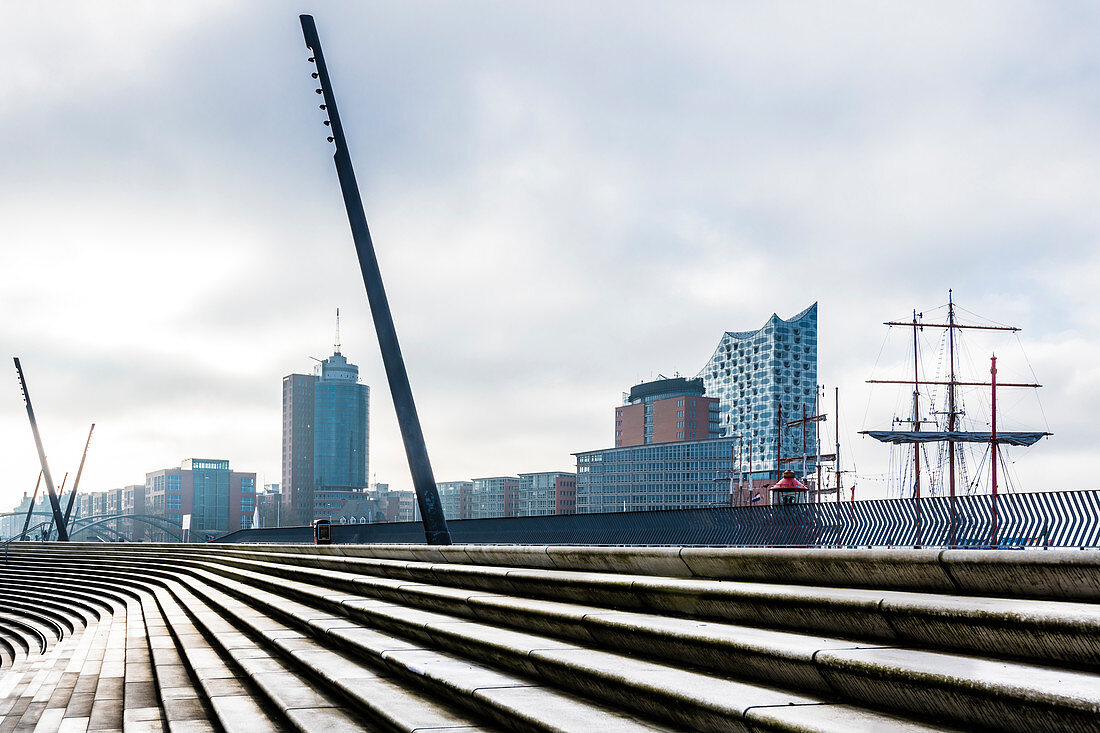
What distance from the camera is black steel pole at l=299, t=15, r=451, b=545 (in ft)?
47.4

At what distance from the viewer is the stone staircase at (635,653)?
335 centimetres

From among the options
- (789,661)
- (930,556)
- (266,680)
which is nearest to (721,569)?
(930,556)

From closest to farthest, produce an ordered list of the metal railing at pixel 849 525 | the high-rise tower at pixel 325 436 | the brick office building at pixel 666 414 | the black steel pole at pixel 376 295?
the metal railing at pixel 849 525, the black steel pole at pixel 376 295, the brick office building at pixel 666 414, the high-rise tower at pixel 325 436

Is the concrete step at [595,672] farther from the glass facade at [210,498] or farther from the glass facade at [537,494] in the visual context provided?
the glass facade at [210,498]

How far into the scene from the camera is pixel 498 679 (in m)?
5.12

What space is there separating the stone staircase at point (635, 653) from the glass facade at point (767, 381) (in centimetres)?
15960

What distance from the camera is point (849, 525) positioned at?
14117 millimetres

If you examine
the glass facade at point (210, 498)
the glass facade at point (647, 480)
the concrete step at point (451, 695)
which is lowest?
the glass facade at point (210, 498)

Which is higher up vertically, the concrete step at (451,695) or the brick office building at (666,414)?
the brick office building at (666,414)

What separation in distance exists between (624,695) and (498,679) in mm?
1082

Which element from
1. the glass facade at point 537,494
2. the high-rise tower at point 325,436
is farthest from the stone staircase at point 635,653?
the high-rise tower at point 325,436

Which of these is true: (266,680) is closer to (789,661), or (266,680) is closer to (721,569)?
(721,569)

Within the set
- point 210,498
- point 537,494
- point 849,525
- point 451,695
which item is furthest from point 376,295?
point 210,498

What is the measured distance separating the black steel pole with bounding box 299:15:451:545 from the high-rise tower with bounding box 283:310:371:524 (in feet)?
567
